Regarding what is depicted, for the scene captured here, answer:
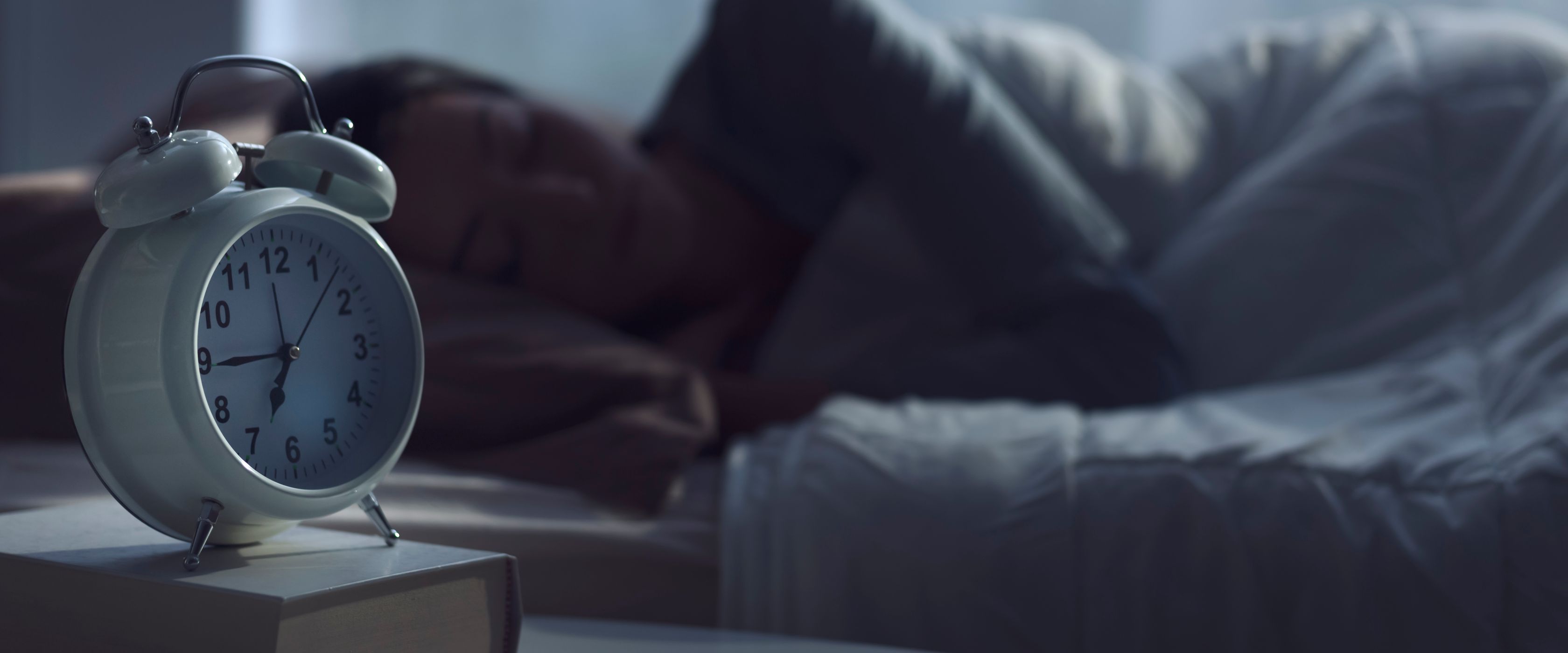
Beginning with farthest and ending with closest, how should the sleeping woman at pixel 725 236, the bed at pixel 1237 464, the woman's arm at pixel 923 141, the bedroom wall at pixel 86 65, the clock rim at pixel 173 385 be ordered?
the bedroom wall at pixel 86 65
the woman's arm at pixel 923 141
the sleeping woman at pixel 725 236
the bed at pixel 1237 464
the clock rim at pixel 173 385

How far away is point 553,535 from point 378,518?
12.1 inches

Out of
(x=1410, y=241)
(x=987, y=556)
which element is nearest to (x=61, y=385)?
(x=987, y=556)

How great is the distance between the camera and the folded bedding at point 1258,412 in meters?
0.75

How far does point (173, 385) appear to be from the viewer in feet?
1.36

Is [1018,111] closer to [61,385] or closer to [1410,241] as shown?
[1410,241]

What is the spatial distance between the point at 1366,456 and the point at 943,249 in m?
0.56

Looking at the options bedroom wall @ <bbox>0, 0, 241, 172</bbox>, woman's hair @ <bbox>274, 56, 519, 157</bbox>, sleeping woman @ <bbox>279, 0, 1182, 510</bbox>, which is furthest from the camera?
bedroom wall @ <bbox>0, 0, 241, 172</bbox>

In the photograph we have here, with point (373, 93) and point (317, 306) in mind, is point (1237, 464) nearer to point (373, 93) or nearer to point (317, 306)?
point (317, 306)

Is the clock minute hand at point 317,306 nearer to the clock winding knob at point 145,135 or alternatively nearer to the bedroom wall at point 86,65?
the clock winding knob at point 145,135

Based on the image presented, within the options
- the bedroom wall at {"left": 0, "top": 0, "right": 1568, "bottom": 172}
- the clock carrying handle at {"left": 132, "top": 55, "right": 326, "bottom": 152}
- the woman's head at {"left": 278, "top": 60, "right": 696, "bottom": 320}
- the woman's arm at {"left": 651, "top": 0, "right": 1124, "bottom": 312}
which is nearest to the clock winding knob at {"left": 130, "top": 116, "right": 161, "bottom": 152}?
the clock carrying handle at {"left": 132, "top": 55, "right": 326, "bottom": 152}

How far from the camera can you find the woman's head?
3.61 ft

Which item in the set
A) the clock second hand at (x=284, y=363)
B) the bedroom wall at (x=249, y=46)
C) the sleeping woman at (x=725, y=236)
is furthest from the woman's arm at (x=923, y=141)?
the clock second hand at (x=284, y=363)


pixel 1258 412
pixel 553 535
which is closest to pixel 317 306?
pixel 553 535

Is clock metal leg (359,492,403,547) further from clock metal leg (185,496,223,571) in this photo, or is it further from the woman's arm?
the woman's arm
